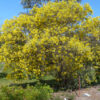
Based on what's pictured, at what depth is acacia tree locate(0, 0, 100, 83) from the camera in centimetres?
759

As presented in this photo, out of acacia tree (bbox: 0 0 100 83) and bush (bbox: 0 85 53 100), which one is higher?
acacia tree (bbox: 0 0 100 83)

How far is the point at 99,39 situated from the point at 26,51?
3.82m

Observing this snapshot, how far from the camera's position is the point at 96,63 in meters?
9.84

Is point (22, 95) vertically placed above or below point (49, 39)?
→ below

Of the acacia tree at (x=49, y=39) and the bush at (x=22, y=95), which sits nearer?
the bush at (x=22, y=95)

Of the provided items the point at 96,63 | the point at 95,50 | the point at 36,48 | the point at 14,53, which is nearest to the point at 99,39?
the point at 95,50

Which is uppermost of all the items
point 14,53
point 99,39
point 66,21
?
point 66,21

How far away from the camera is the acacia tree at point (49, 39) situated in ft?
24.9

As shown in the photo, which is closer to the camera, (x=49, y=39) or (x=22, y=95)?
(x=22, y=95)

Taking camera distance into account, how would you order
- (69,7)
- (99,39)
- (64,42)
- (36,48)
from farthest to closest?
(99,39), (69,7), (64,42), (36,48)

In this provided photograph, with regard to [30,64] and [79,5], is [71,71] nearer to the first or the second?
[30,64]

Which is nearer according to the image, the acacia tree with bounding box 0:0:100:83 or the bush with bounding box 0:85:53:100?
the bush with bounding box 0:85:53:100

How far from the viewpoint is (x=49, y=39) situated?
7328mm

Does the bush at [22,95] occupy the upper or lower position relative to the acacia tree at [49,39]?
lower
